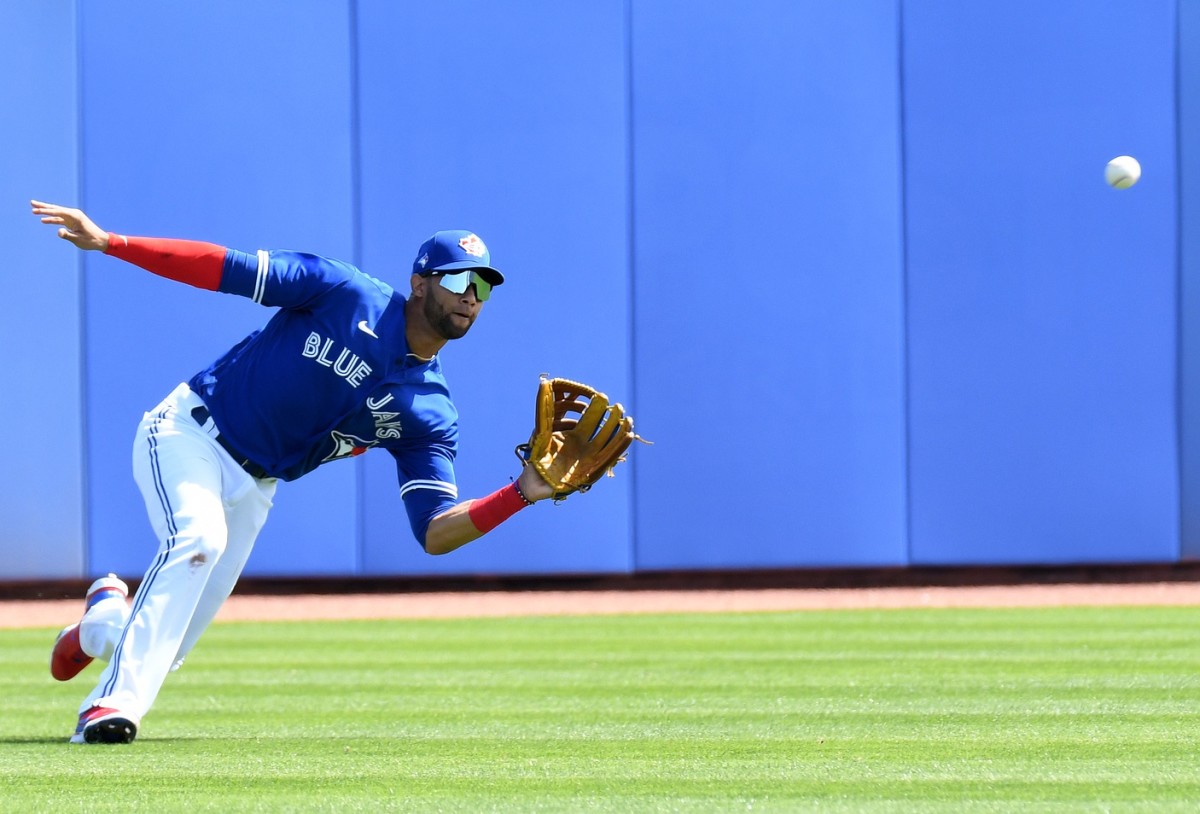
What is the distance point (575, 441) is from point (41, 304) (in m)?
8.41

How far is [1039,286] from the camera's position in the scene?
41.2 ft

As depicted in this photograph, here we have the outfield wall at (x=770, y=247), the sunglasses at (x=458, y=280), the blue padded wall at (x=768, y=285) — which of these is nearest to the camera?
the sunglasses at (x=458, y=280)

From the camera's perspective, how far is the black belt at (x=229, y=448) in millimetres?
5195

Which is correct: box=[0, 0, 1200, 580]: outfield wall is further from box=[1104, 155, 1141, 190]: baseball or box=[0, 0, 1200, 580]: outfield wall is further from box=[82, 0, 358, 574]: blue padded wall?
box=[1104, 155, 1141, 190]: baseball

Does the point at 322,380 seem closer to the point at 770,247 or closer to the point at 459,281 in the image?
the point at 459,281

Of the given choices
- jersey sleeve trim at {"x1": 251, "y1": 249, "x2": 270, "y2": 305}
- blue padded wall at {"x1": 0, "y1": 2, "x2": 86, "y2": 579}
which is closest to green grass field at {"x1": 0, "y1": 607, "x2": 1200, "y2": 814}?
jersey sleeve trim at {"x1": 251, "y1": 249, "x2": 270, "y2": 305}

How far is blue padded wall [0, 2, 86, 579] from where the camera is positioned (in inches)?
482

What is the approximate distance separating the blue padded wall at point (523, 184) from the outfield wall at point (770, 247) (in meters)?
0.02

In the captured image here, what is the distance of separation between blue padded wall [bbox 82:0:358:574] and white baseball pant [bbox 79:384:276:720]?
7019 millimetres

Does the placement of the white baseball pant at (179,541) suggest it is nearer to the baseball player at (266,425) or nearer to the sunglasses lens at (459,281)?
the baseball player at (266,425)

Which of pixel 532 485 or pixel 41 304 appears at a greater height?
pixel 41 304

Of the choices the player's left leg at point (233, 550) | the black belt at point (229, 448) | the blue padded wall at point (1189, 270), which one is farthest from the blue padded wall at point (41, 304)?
the blue padded wall at point (1189, 270)

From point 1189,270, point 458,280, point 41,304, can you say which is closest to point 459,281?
point 458,280

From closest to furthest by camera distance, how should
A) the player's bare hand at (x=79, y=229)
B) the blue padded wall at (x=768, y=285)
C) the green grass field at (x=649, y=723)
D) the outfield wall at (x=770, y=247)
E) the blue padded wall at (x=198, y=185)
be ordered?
the green grass field at (x=649, y=723) < the player's bare hand at (x=79, y=229) < the blue padded wall at (x=198, y=185) < the outfield wall at (x=770, y=247) < the blue padded wall at (x=768, y=285)
